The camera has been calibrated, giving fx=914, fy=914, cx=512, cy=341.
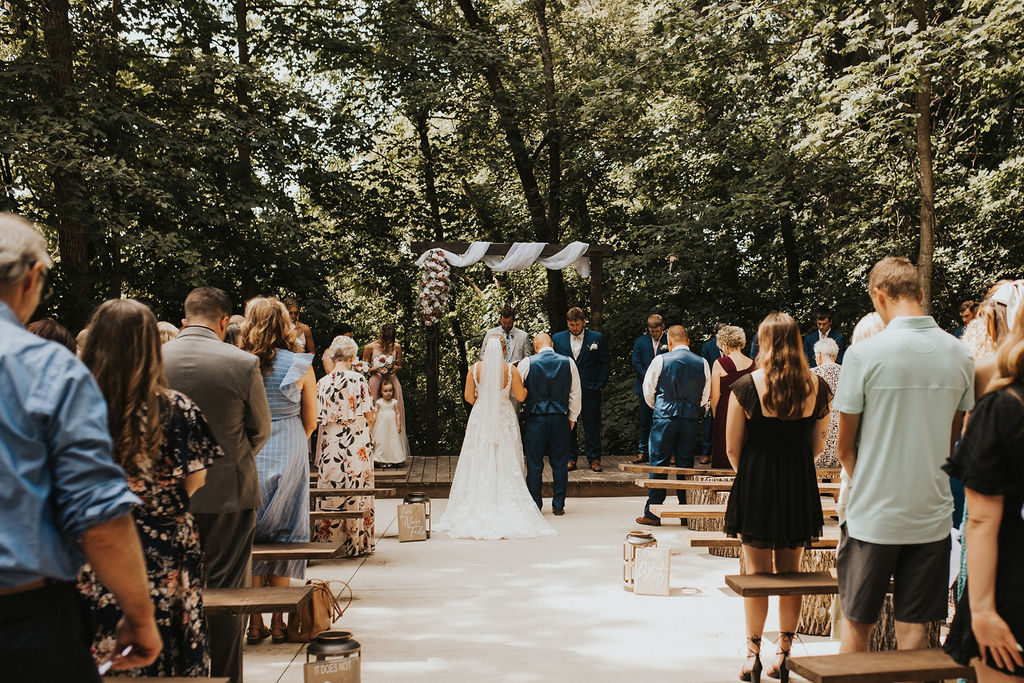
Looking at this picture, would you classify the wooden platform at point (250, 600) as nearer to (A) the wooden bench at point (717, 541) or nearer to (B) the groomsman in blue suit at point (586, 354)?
(A) the wooden bench at point (717, 541)

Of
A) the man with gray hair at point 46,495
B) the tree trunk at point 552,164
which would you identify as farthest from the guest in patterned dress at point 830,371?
the tree trunk at point 552,164

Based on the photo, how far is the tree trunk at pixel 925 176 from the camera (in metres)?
12.7

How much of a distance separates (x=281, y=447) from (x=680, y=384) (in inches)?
189

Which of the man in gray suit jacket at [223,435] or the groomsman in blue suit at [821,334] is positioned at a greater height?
the groomsman in blue suit at [821,334]

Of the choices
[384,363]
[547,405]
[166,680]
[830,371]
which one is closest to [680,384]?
[547,405]

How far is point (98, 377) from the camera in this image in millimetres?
2932

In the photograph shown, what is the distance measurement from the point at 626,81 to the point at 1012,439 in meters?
14.0

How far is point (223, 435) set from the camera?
4.39 meters

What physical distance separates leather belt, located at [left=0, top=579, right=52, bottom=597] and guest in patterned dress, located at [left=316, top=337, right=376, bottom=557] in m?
5.41

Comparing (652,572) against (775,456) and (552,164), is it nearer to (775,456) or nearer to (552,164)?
(775,456)

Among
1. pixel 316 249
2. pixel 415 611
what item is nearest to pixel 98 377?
pixel 415 611

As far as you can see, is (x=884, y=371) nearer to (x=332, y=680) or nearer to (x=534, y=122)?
(x=332, y=680)

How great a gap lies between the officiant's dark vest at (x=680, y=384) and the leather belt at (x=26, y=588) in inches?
310

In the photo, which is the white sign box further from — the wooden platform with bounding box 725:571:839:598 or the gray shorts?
the gray shorts
